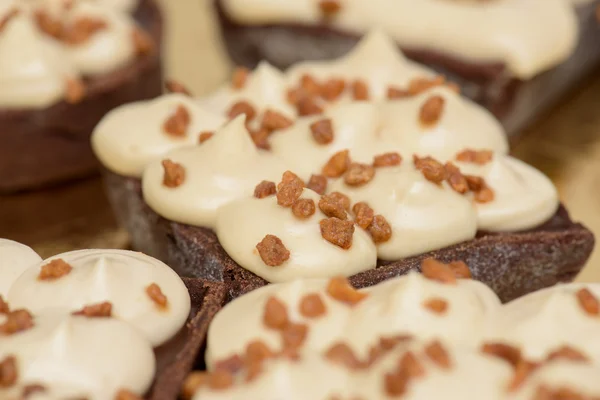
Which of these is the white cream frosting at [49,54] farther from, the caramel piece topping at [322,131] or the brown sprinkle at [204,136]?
the caramel piece topping at [322,131]

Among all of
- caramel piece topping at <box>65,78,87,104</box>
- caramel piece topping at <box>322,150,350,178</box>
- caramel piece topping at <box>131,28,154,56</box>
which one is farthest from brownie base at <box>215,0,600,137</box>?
caramel piece topping at <box>322,150,350,178</box>

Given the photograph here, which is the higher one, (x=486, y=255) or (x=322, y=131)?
(x=322, y=131)

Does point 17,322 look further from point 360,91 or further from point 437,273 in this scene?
point 360,91

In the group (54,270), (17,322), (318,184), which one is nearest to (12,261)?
(54,270)

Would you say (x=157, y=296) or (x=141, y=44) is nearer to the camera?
(x=157, y=296)

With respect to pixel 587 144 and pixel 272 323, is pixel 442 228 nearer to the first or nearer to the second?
pixel 272 323

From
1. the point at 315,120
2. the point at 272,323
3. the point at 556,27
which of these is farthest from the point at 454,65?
the point at 272,323

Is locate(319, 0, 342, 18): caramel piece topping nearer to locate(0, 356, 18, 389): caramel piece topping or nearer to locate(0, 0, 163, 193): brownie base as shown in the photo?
locate(0, 0, 163, 193): brownie base
